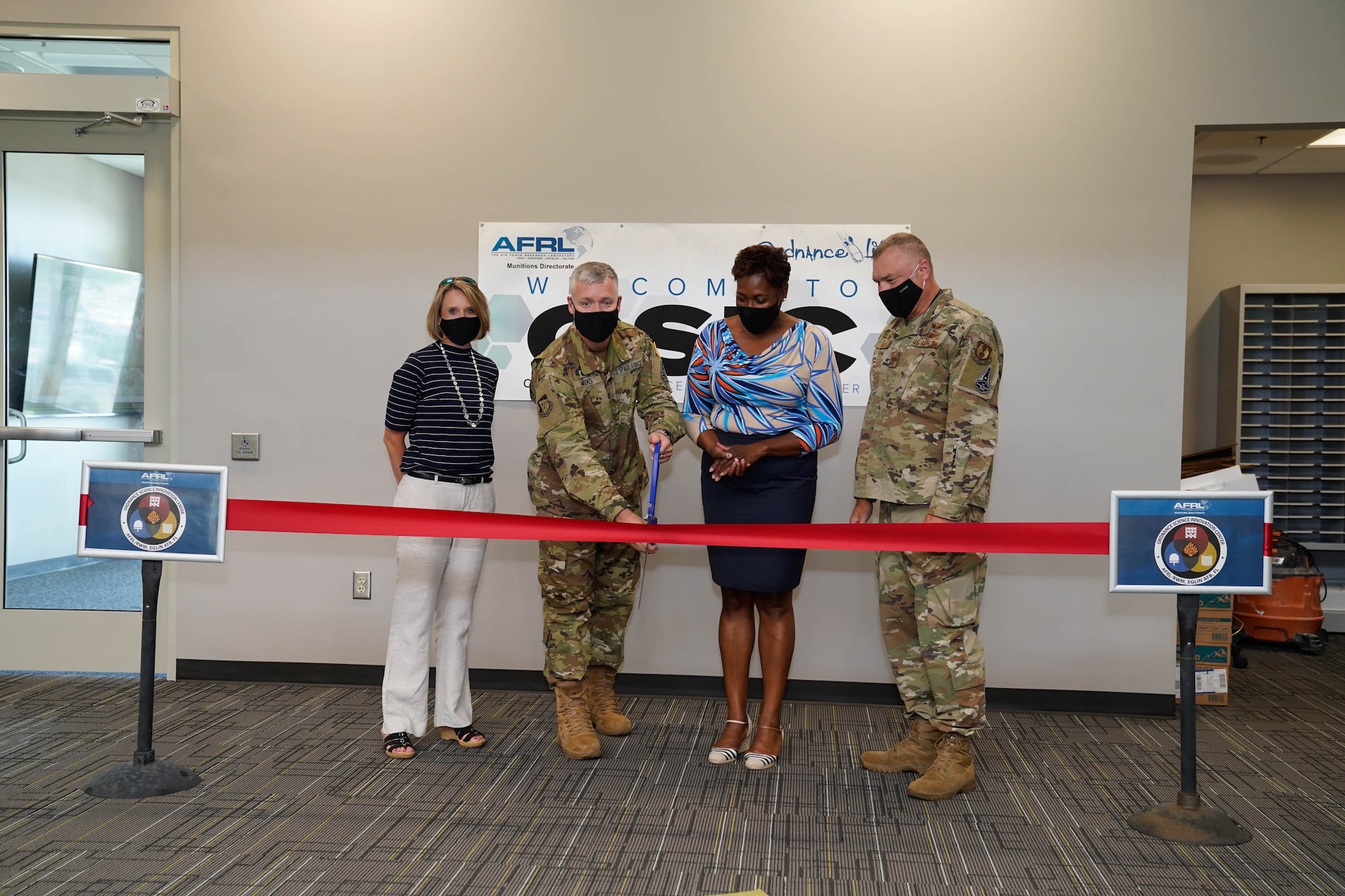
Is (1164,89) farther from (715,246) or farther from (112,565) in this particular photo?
(112,565)

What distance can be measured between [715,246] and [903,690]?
1864mm

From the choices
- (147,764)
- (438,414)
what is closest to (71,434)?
(147,764)

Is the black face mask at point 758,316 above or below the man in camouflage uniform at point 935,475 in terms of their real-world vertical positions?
above

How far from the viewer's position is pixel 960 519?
8.81 feet

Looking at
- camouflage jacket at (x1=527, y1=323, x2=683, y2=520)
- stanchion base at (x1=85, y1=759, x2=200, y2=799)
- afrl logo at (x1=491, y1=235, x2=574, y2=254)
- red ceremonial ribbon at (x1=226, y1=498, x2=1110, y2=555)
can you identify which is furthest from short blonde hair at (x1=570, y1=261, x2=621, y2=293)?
stanchion base at (x1=85, y1=759, x2=200, y2=799)

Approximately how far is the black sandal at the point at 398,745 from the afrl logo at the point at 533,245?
6.30 feet

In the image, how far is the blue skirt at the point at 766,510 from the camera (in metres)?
2.88

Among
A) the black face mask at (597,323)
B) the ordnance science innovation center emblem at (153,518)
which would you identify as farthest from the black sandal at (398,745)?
the black face mask at (597,323)

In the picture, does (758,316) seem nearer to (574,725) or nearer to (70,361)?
(574,725)

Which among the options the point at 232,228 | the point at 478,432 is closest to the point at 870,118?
the point at 478,432

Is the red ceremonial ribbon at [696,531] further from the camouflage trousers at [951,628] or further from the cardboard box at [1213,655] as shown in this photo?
the cardboard box at [1213,655]

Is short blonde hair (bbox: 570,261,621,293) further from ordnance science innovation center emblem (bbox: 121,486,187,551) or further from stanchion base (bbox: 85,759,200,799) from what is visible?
stanchion base (bbox: 85,759,200,799)

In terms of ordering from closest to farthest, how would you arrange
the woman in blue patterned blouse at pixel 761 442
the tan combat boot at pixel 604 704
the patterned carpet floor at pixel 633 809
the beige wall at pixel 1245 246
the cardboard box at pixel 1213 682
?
the patterned carpet floor at pixel 633 809, the woman in blue patterned blouse at pixel 761 442, the tan combat boot at pixel 604 704, the cardboard box at pixel 1213 682, the beige wall at pixel 1245 246

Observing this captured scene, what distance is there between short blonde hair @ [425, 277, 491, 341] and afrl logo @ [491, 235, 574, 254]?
2.48ft
